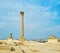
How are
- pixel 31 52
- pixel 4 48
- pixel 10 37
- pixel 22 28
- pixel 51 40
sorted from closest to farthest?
pixel 4 48 < pixel 31 52 < pixel 51 40 < pixel 10 37 < pixel 22 28

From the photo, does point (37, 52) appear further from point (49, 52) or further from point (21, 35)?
point (21, 35)

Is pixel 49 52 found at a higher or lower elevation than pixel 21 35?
lower

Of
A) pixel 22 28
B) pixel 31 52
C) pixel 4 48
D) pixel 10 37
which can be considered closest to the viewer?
pixel 4 48

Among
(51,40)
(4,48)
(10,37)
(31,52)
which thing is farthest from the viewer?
(10,37)

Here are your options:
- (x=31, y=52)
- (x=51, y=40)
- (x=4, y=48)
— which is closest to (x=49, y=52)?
(x=31, y=52)

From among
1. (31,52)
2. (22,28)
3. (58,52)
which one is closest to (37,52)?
(31,52)

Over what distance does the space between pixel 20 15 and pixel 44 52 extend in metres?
19.0

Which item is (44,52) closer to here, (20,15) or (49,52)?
(49,52)

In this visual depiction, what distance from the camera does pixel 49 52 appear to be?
13.0 meters

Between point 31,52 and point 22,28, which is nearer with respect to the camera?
point 31,52

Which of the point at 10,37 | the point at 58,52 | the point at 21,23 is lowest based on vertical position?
the point at 58,52

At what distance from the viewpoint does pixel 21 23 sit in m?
A: 30.7

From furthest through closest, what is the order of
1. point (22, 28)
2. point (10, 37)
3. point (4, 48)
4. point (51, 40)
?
point (22, 28) < point (10, 37) < point (51, 40) < point (4, 48)

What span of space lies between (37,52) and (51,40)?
6.96m
